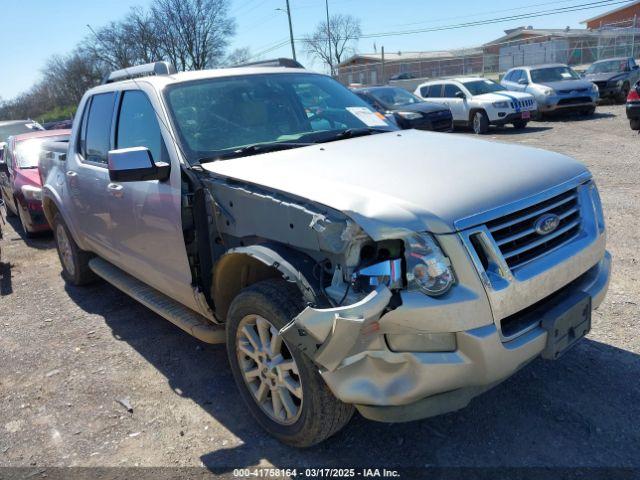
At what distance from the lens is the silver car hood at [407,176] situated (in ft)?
7.69

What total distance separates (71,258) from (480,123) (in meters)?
12.9

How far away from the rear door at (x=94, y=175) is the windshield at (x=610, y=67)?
68.1 feet

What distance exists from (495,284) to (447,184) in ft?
1.73

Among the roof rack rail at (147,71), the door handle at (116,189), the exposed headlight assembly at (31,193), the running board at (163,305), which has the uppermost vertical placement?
the roof rack rail at (147,71)

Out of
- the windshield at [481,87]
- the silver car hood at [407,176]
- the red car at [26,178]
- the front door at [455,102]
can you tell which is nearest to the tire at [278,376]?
the silver car hood at [407,176]

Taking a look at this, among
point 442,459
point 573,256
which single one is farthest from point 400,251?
point 442,459

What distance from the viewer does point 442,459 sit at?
2775 mm

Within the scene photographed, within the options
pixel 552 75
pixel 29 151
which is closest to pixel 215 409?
pixel 29 151

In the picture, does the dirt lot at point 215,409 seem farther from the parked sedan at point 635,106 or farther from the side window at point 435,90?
the side window at point 435,90

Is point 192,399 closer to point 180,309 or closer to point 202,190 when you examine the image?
point 180,309

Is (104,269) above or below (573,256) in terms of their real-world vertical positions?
below

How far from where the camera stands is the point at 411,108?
15.1m

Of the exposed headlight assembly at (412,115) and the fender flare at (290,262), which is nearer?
the fender flare at (290,262)

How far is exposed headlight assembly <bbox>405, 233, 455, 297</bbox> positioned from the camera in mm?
2295
